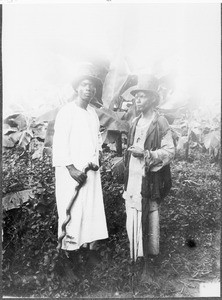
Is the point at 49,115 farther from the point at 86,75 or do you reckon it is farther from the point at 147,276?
the point at 147,276

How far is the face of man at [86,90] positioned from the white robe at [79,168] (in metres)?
0.10

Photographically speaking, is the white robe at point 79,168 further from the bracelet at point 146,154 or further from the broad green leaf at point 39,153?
the bracelet at point 146,154

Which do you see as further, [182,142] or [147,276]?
[182,142]

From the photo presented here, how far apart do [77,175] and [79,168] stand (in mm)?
59

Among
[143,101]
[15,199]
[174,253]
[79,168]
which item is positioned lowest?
[174,253]

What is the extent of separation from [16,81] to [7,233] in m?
1.23

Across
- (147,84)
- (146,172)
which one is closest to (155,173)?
(146,172)

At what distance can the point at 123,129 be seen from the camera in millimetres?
3123

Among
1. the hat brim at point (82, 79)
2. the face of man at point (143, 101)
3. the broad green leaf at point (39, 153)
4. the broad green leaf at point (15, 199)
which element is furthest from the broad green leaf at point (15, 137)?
the face of man at point (143, 101)

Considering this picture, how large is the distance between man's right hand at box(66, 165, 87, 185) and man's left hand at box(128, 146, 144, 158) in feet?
1.41

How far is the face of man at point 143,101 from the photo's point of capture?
311 centimetres

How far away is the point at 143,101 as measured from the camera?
3117 mm

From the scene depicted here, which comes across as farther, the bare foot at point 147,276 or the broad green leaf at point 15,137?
the broad green leaf at point 15,137

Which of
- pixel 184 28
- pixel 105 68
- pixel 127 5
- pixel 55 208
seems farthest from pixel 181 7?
pixel 55 208
